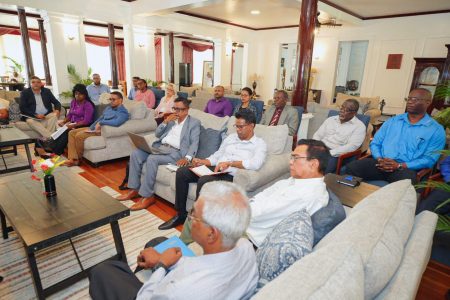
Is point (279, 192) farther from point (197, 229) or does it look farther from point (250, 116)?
point (250, 116)

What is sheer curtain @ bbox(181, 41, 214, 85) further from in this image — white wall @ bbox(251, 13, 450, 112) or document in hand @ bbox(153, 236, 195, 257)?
document in hand @ bbox(153, 236, 195, 257)

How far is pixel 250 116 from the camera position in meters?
2.44

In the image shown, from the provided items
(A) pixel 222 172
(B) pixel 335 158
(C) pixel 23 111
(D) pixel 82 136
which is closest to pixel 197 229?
(A) pixel 222 172

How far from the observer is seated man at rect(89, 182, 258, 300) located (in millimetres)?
871

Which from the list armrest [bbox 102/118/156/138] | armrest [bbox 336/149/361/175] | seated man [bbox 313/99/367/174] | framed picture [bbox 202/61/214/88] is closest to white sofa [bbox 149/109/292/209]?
armrest [bbox 336/149/361/175]

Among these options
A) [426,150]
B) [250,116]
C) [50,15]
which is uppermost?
[50,15]

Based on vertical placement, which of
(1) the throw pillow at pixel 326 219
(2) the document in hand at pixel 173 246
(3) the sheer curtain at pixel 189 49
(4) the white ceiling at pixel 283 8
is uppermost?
(4) the white ceiling at pixel 283 8

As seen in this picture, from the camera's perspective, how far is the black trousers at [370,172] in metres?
2.51

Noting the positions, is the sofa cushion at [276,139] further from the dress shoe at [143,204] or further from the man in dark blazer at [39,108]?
the man in dark blazer at [39,108]

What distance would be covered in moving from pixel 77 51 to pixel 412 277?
281 inches

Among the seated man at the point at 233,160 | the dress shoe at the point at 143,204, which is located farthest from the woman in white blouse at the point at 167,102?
the seated man at the point at 233,160

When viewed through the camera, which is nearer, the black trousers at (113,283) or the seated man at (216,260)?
the seated man at (216,260)

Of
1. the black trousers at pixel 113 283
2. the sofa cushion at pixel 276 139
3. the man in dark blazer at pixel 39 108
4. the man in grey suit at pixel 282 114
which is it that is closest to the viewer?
the black trousers at pixel 113 283

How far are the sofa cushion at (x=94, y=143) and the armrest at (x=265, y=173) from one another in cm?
240
